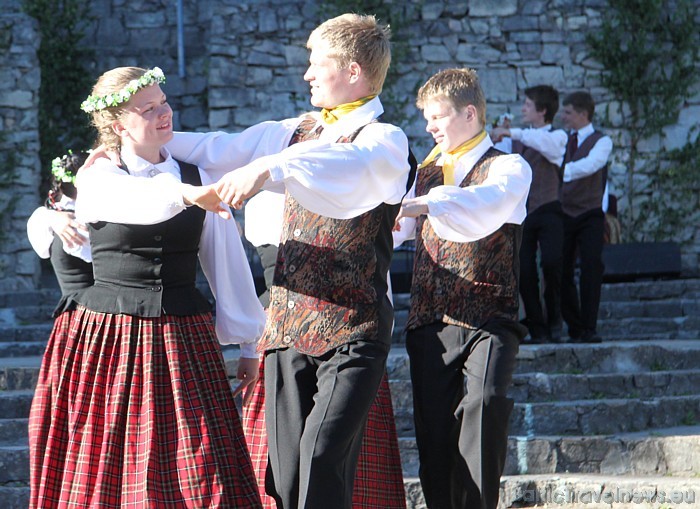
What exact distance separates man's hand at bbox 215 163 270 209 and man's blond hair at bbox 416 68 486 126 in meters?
→ 1.33

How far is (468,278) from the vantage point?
12.7 feet

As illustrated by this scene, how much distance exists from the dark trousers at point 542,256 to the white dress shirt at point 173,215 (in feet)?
11.7

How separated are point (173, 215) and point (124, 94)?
Result: 43 centimetres

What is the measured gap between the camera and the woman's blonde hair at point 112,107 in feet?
10.8

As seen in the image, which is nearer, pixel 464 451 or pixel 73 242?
pixel 464 451

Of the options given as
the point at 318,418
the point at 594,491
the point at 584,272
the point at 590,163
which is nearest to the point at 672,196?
→ the point at 590,163

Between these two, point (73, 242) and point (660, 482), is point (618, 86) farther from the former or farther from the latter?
point (73, 242)

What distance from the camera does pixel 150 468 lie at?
3023 mm

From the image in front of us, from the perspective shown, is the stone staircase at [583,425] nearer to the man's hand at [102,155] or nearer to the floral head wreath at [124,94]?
the man's hand at [102,155]

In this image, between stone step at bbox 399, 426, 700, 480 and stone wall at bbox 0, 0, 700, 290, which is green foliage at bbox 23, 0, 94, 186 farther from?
stone step at bbox 399, 426, 700, 480

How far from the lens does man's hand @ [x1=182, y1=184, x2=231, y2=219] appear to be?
2.87 metres

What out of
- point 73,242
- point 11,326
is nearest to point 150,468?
point 73,242

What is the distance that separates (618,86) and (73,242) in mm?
7578

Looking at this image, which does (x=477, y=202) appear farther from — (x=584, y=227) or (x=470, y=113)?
(x=584, y=227)
